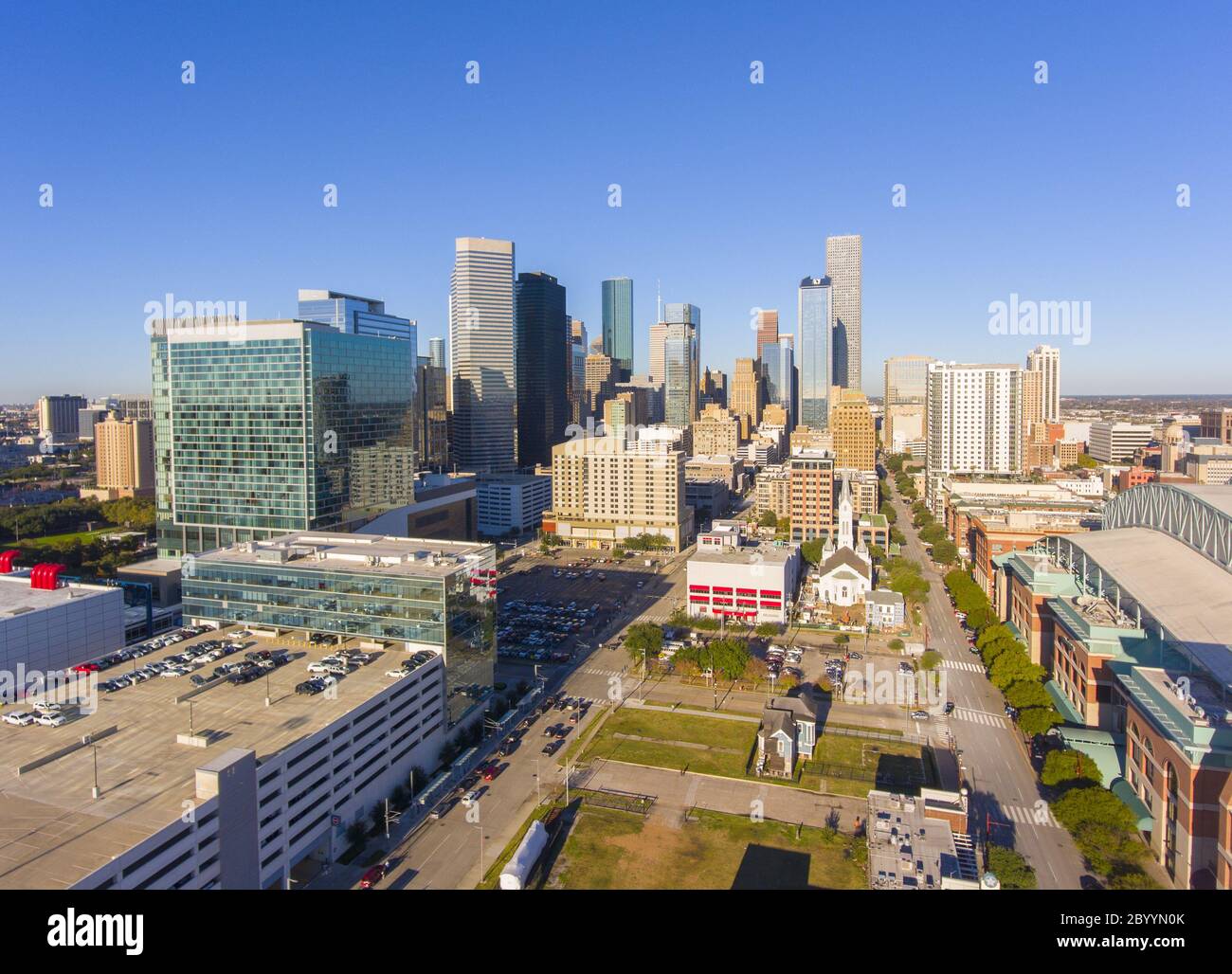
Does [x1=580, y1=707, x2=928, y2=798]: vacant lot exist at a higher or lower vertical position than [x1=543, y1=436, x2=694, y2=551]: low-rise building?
lower

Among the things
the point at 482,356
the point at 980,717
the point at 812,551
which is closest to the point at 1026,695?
the point at 980,717

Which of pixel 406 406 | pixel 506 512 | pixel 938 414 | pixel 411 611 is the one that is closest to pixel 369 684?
pixel 411 611

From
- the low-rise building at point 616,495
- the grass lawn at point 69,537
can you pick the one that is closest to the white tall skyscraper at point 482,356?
the low-rise building at point 616,495

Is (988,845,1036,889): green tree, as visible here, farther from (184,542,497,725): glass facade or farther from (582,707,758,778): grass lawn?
(184,542,497,725): glass facade

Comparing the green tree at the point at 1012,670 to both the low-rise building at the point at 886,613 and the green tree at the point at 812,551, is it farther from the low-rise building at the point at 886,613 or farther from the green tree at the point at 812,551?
the green tree at the point at 812,551

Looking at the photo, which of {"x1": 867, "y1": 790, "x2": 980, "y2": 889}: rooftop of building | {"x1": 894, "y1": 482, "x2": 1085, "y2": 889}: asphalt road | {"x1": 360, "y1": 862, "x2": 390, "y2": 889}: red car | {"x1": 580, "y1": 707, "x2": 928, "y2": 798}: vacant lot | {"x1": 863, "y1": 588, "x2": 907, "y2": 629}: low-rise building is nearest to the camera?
{"x1": 867, "y1": 790, "x2": 980, "y2": 889}: rooftop of building

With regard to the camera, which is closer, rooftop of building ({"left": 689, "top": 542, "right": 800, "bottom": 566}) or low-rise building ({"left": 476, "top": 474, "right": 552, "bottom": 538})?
rooftop of building ({"left": 689, "top": 542, "right": 800, "bottom": 566})

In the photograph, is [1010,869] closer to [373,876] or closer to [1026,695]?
[1026,695]

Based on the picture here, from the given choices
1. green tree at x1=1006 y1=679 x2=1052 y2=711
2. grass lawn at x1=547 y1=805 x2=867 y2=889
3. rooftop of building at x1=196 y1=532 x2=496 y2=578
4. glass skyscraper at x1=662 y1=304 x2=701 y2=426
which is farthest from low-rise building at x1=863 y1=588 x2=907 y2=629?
glass skyscraper at x1=662 y1=304 x2=701 y2=426
